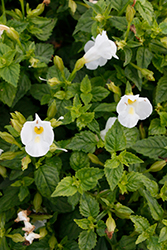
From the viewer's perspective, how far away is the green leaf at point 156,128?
1.48 m

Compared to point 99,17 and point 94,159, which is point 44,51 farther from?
point 94,159

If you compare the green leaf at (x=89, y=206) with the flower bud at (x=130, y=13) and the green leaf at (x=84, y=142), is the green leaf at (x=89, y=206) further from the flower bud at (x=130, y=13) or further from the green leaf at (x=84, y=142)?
the flower bud at (x=130, y=13)

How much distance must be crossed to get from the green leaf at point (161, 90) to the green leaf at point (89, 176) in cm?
58

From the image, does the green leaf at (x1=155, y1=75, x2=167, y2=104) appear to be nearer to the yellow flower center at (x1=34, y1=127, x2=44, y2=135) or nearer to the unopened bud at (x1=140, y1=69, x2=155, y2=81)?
the unopened bud at (x1=140, y1=69, x2=155, y2=81)

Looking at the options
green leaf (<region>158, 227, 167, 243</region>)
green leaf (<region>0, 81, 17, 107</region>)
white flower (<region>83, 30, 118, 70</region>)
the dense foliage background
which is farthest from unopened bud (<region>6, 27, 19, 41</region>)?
green leaf (<region>158, 227, 167, 243</region>)

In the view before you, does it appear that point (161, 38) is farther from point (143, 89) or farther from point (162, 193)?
point (162, 193)

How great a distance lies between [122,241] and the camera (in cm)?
140

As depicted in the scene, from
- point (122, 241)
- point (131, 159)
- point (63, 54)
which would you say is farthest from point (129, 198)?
point (63, 54)

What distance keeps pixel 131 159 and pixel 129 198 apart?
41 cm

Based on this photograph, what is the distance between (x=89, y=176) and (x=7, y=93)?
68 centimetres

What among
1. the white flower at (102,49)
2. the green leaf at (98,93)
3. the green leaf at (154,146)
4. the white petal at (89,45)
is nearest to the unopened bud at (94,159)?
the green leaf at (154,146)

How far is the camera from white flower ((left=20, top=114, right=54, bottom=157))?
3.77 feet

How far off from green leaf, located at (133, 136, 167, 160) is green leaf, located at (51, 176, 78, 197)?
0.41 m

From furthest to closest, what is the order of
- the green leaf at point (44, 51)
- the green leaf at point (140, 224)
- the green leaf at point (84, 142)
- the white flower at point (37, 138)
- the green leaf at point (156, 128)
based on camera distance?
the green leaf at point (44, 51)
the green leaf at point (156, 128)
the green leaf at point (84, 142)
the green leaf at point (140, 224)
the white flower at point (37, 138)
